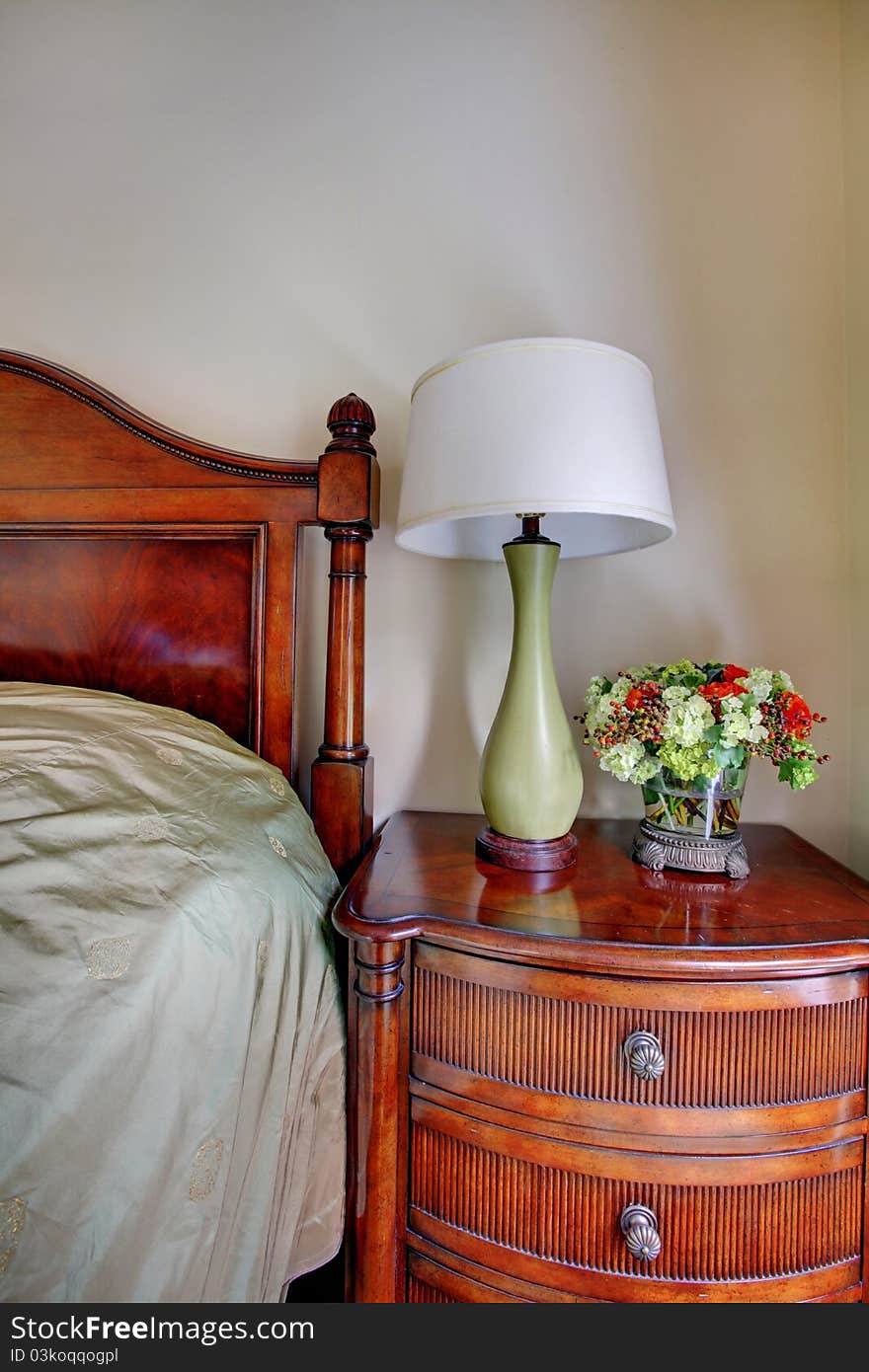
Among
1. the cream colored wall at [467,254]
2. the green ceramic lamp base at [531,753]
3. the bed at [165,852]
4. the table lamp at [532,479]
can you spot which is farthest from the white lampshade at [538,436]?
the cream colored wall at [467,254]

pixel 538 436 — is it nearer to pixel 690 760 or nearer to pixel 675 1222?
pixel 690 760

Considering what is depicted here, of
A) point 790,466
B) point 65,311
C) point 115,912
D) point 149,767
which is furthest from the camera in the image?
point 65,311

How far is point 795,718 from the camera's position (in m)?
0.81

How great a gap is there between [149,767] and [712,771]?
72cm

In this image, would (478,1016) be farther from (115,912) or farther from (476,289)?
(476,289)

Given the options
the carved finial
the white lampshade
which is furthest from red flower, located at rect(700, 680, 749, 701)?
the carved finial

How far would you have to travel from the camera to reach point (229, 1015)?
67 centimetres

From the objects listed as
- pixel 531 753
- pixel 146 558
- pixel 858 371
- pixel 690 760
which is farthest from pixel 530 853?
pixel 858 371

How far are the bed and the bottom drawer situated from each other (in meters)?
0.21

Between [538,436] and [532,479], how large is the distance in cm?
6

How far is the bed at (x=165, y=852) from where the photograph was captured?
1.77ft

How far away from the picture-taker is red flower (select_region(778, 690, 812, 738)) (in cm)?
81

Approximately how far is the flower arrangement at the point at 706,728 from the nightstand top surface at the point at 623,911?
0.14m
